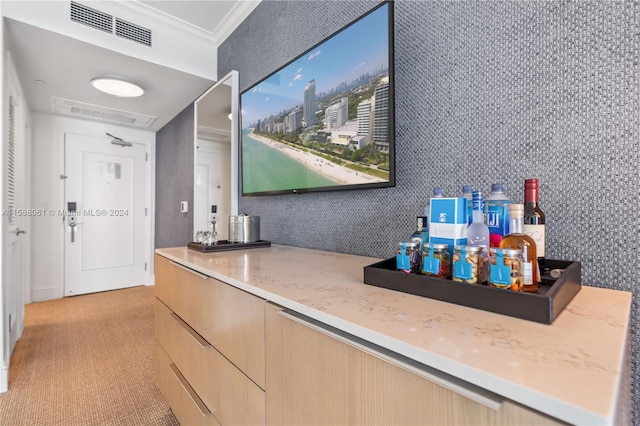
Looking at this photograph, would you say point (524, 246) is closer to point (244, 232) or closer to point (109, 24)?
point (244, 232)

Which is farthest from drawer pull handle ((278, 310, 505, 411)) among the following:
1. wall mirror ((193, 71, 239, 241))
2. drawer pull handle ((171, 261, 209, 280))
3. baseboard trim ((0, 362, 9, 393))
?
baseboard trim ((0, 362, 9, 393))

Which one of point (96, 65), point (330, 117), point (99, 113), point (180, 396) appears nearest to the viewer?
point (180, 396)

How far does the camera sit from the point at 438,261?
0.77 meters

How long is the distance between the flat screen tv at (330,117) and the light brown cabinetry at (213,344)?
72cm

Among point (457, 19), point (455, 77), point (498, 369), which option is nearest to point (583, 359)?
point (498, 369)

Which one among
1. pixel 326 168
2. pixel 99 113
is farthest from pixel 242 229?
pixel 99 113

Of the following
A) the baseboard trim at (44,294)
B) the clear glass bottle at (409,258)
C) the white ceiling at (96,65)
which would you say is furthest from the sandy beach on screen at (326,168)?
the baseboard trim at (44,294)

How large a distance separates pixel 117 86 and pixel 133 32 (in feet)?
1.96

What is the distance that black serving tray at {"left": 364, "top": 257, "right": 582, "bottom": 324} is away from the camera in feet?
1.86

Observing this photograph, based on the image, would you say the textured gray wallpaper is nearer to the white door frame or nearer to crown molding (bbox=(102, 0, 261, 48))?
crown molding (bbox=(102, 0, 261, 48))

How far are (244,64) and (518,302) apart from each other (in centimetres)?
237

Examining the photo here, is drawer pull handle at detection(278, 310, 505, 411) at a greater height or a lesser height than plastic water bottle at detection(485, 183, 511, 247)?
lesser

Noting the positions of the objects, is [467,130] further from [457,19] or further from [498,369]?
[498,369]

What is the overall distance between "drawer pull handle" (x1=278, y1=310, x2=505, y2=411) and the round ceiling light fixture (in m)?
2.97
